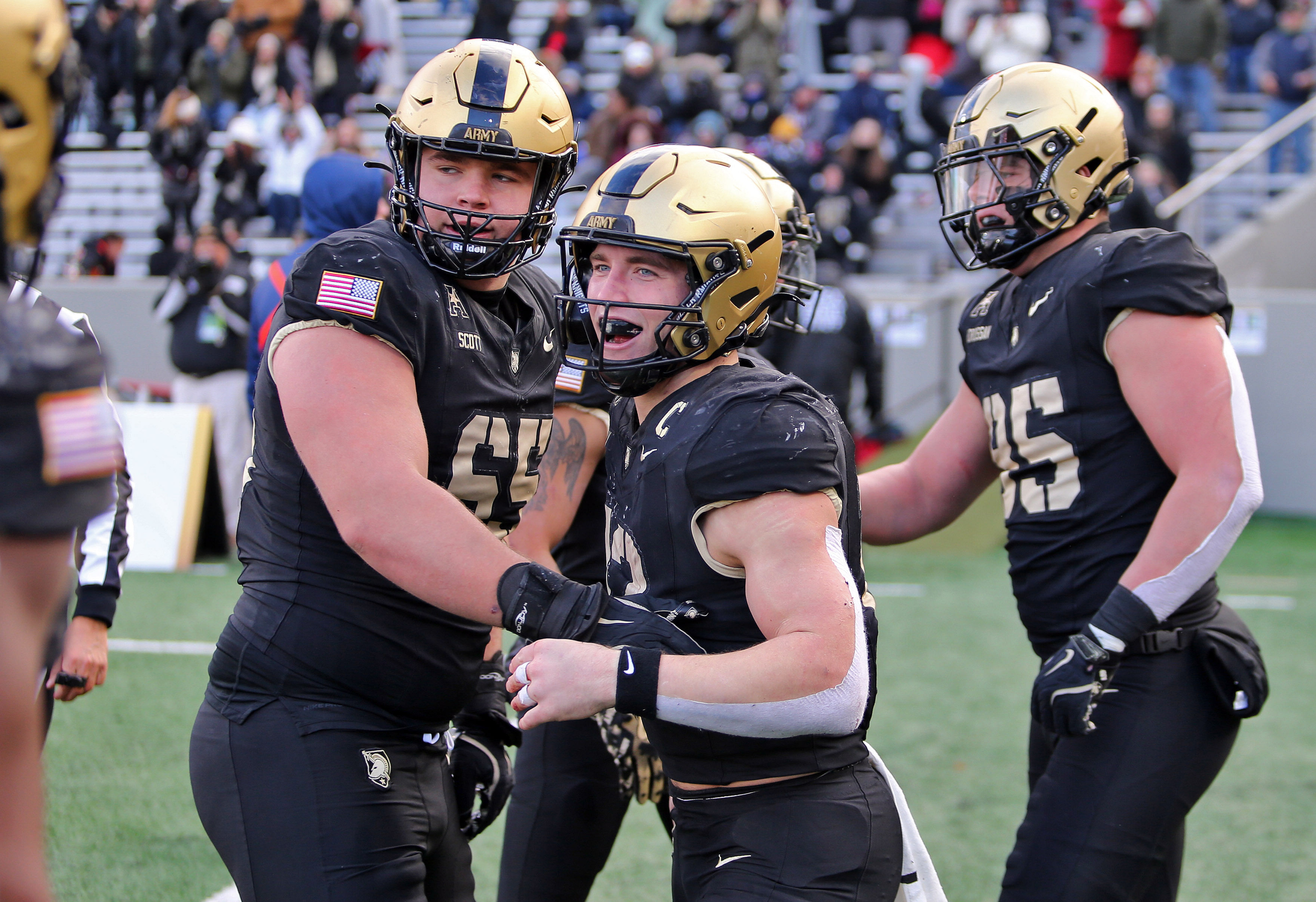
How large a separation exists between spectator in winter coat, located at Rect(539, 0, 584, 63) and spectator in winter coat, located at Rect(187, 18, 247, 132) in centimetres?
352

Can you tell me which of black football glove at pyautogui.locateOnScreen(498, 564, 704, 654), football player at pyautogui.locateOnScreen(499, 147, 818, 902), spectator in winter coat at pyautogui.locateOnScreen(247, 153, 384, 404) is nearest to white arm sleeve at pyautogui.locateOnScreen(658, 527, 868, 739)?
black football glove at pyautogui.locateOnScreen(498, 564, 704, 654)

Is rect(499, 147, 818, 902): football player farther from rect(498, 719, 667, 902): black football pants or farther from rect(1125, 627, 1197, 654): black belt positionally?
rect(1125, 627, 1197, 654): black belt

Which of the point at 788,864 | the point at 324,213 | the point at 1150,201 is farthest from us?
the point at 1150,201

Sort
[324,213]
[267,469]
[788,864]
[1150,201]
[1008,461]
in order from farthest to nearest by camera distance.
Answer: [1150,201], [324,213], [1008,461], [267,469], [788,864]

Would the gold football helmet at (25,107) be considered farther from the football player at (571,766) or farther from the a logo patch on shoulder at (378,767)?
the football player at (571,766)

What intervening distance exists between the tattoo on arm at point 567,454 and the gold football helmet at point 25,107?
5.94 ft

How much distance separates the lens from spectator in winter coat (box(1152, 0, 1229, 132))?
43.0 ft

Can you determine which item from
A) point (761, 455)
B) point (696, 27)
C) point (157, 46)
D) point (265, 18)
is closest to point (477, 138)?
point (761, 455)

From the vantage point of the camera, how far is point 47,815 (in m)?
4.52

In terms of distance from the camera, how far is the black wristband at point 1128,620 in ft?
8.89

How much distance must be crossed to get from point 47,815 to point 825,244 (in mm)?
8153

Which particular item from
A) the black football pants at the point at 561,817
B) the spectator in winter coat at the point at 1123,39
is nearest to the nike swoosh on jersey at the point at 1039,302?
the black football pants at the point at 561,817

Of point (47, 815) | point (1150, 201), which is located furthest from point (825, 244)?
point (47, 815)

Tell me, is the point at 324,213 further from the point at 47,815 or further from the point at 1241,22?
the point at 1241,22
